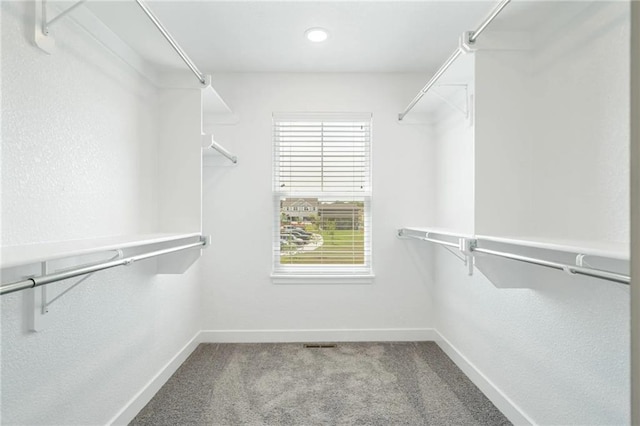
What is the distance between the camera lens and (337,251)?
10.4ft

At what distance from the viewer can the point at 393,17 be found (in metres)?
2.16

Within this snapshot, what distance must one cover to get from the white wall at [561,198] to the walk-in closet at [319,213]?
1cm

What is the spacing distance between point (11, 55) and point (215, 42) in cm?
140

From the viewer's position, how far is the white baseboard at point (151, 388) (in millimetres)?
1896

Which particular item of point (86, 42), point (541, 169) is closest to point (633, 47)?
point (541, 169)

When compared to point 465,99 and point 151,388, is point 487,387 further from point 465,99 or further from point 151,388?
point 151,388

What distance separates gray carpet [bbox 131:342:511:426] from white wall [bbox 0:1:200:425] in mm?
315

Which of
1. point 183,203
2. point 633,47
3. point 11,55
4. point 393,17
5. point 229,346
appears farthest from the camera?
point 229,346

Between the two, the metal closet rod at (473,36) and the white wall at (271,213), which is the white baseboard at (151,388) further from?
the metal closet rod at (473,36)

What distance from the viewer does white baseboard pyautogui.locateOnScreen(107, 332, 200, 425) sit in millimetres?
1896

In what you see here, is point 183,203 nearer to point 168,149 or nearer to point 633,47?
point 168,149

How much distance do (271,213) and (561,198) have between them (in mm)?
2055

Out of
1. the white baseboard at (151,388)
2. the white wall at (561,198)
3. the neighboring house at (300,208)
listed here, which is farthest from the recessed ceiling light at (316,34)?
the white baseboard at (151,388)

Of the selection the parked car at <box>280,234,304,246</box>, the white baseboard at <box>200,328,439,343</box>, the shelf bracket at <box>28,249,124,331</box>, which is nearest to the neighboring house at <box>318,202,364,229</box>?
the parked car at <box>280,234,304,246</box>
